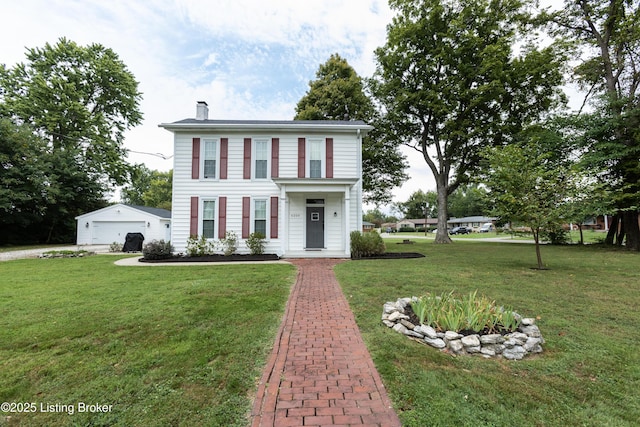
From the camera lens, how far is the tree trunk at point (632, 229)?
14.8m

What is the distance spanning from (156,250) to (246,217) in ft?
12.2

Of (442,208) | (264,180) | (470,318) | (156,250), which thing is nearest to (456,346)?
(470,318)

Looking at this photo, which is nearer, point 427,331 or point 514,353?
point 514,353

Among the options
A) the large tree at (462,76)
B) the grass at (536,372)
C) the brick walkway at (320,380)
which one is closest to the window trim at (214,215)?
the grass at (536,372)

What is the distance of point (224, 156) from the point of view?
41.0ft

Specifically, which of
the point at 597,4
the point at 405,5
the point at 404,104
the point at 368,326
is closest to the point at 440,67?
the point at 404,104

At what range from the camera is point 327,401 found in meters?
2.30

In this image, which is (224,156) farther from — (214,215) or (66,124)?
(66,124)

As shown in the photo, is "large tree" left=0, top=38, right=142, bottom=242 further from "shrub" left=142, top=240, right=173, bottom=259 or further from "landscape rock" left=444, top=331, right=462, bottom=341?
"landscape rock" left=444, top=331, right=462, bottom=341

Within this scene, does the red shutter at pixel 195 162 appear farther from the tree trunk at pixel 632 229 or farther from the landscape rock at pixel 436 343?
the tree trunk at pixel 632 229

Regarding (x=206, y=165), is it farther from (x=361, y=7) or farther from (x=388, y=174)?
(x=388, y=174)

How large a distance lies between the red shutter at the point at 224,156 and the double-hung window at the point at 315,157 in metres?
3.73

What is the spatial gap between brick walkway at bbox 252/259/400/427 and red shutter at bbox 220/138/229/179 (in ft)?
31.0

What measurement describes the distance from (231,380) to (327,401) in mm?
903
